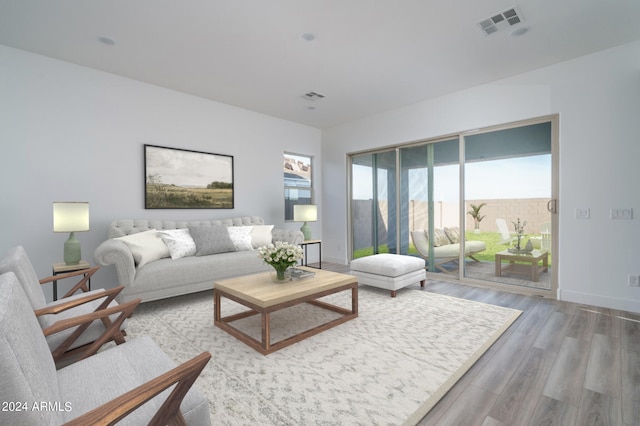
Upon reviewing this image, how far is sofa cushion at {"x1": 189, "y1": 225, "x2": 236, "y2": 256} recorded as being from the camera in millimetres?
3916

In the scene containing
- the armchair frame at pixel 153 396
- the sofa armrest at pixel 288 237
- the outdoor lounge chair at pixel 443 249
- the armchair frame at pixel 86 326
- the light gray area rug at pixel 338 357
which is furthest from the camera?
the sofa armrest at pixel 288 237

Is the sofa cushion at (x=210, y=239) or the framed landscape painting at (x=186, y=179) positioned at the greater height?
the framed landscape painting at (x=186, y=179)

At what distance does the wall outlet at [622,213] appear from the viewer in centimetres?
321

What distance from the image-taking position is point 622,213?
10.6 feet

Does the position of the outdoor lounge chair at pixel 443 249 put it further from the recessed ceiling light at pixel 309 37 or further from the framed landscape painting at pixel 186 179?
the recessed ceiling light at pixel 309 37

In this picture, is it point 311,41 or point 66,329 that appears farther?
point 311,41

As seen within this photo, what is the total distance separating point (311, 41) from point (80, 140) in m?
3.03

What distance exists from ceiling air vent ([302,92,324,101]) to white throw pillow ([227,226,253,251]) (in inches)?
89.0

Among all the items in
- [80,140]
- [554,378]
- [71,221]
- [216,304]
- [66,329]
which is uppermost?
[80,140]

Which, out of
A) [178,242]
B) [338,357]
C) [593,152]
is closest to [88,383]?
[338,357]

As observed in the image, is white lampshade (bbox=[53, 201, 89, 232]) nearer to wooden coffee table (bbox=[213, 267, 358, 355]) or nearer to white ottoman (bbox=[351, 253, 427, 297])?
wooden coffee table (bbox=[213, 267, 358, 355])

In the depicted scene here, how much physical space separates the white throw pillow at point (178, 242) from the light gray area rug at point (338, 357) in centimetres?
61

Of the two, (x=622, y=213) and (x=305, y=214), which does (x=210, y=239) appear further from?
(x=622, y=213)

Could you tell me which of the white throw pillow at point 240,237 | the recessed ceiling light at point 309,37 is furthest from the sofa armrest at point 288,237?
the recessed ceiling light at point 309,37
